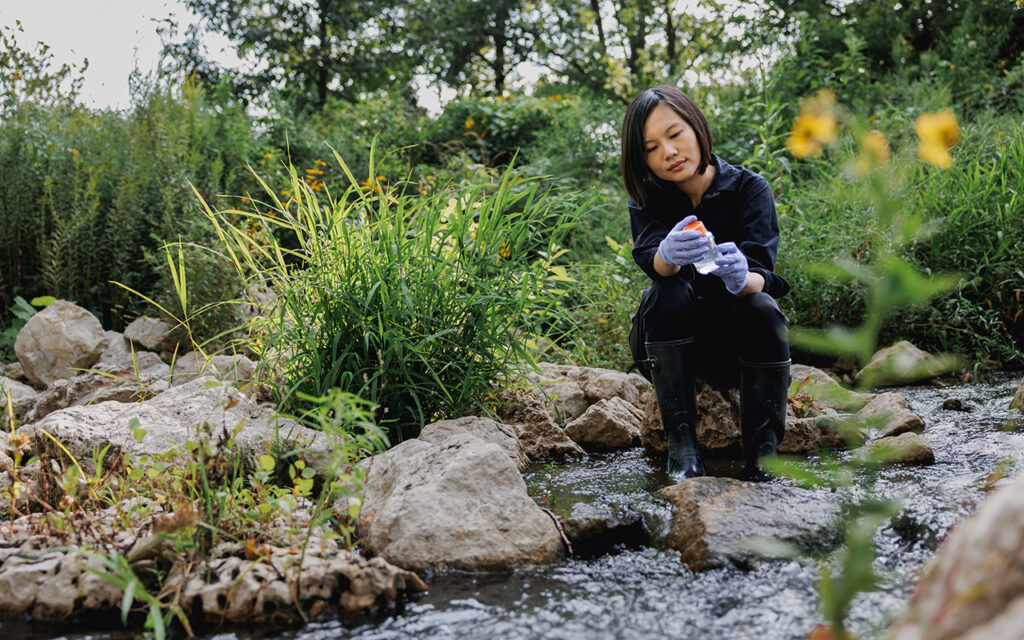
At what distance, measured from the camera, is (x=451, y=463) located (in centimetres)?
214

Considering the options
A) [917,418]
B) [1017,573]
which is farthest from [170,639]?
[917,418]

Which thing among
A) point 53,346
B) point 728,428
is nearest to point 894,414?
point 728,428

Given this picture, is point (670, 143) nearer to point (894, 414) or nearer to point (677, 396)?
point (677, 396)

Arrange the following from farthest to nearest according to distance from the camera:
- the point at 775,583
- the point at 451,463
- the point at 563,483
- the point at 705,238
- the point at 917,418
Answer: the point at 917,418
the point at 563,483
the point at 705,238
the point at 451,463
the point at 775,583

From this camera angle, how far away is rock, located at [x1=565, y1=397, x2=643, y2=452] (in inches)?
124

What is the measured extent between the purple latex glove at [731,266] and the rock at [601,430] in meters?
0.90

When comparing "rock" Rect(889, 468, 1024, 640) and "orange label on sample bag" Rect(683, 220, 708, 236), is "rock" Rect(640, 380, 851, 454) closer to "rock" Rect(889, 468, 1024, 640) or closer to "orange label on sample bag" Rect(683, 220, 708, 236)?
"orange label on sample bag" Rect(683, 220, 708, 236)

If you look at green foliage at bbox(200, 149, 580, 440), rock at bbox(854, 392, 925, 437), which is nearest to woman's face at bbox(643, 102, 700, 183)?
green foliage at bbox(200, 149, 580, 440)

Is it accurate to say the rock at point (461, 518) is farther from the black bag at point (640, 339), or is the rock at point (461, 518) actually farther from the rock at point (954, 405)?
the rock at point (954, 405)

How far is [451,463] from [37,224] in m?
4.46

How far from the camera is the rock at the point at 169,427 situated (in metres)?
2.33

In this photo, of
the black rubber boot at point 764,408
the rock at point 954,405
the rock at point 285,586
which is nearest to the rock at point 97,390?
the rock at point 285,586

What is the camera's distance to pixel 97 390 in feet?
10.7

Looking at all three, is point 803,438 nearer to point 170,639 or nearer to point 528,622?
point 528,622
